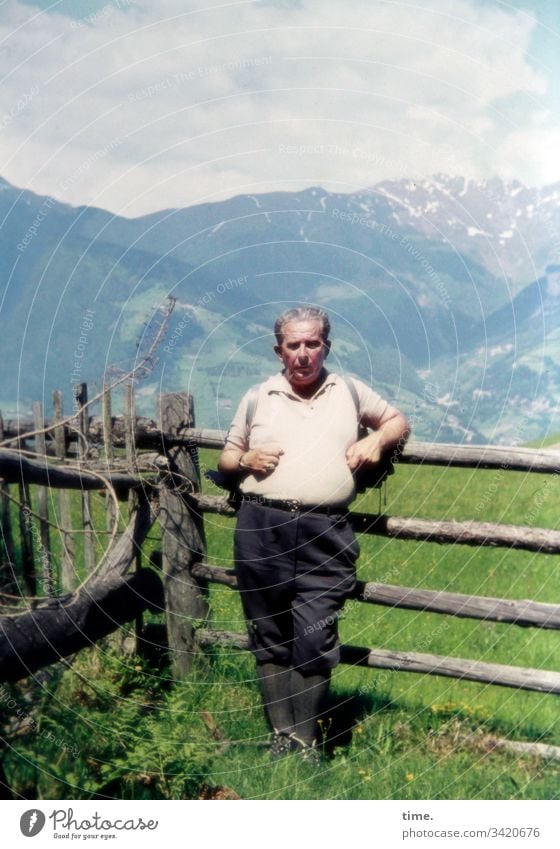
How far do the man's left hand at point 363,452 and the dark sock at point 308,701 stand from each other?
791 mm

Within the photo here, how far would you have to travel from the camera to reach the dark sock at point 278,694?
11.5 feet

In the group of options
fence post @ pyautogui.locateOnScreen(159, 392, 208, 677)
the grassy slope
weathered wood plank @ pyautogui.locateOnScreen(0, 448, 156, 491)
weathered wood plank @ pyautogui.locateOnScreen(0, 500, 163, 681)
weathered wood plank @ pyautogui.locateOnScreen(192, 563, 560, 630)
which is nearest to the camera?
weathered wood plank @ pyautogui.locateOnScreen(0, 448, 156, 491)

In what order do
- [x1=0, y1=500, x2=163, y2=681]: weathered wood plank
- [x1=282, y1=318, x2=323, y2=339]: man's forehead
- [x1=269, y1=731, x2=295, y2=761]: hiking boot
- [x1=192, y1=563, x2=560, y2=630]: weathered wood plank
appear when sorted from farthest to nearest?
[x1=192, y1=563, x2=560, y2=630]: weathered wood plank, [x1=269, y1=731, x2=295, y2=761]: hiking boot, [x1=282, y1=318, x2=323, y2=339]: man's forehead, [x1=0, y1=500, x2=163, y2=681]: weathered wood plank

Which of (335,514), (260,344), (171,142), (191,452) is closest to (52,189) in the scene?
(171,142)

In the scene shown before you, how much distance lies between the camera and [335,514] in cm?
329

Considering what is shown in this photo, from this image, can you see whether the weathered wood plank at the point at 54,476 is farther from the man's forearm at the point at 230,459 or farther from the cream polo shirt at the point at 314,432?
the cream polo shirt at the point at 314,432

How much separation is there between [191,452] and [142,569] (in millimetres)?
509

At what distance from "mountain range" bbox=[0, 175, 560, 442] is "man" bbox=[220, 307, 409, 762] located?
0.27 ft

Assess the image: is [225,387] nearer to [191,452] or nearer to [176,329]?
[176,329]

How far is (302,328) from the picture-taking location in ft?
10.5

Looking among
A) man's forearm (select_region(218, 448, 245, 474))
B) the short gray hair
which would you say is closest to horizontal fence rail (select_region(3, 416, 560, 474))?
man's forearm (select_region(218, 448, 245, 474))

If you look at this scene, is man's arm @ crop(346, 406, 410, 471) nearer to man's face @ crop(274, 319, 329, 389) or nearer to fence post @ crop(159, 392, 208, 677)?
man's face @ crop(274, 319, 329, 389)

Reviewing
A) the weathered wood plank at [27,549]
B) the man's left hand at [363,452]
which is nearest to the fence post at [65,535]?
the weathered wood plank at [27,549]
